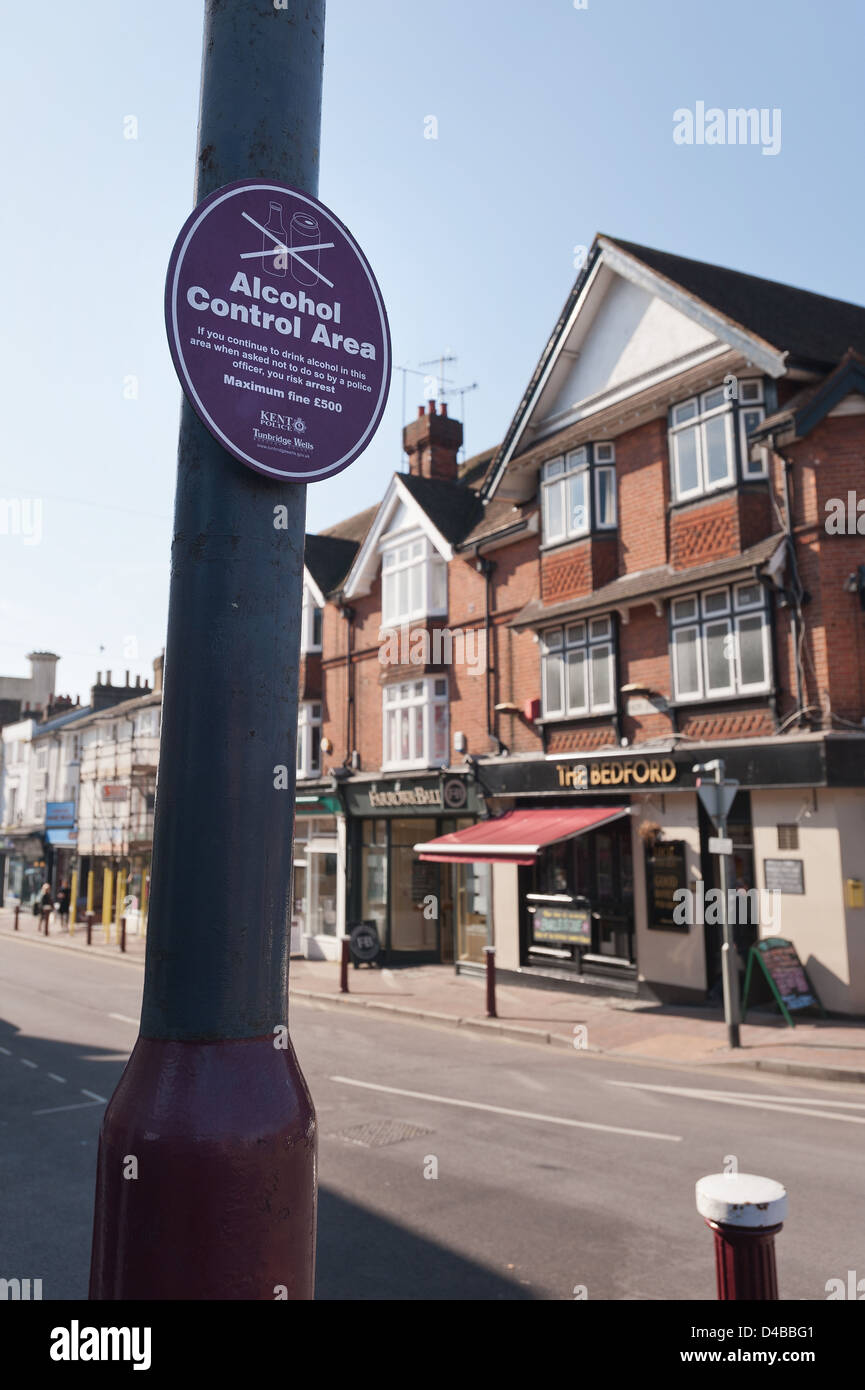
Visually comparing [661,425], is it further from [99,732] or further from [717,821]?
[99,732]

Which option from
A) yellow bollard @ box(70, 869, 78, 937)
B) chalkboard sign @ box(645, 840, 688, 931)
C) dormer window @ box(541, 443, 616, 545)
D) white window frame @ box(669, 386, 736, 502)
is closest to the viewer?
white window frame @ box(669, 386, 736, 502)

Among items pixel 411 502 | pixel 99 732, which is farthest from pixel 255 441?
pixel 99 732

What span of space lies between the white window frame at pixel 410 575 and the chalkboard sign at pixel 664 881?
871 cm

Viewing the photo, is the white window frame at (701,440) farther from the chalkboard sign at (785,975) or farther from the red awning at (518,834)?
the chalkboard sign at (785,975)

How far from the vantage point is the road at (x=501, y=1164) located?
5.64 m

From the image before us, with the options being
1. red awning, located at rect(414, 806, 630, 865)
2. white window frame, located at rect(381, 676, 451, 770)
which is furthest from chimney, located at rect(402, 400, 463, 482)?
red awning, located at rect(414, 806, 630, 865)

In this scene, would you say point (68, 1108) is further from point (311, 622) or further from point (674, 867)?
point (311, 622)

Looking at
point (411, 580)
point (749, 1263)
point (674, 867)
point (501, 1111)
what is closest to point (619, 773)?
point (674, 867)

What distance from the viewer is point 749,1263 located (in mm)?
3316

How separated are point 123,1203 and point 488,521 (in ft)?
69.3

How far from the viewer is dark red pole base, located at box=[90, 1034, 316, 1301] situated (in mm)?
1934

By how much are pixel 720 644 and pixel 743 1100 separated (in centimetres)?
763

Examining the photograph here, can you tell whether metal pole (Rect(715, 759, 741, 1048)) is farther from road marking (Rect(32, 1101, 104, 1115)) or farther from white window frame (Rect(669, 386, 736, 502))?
road marking (Rect(32, 1101, 104, 1115))
